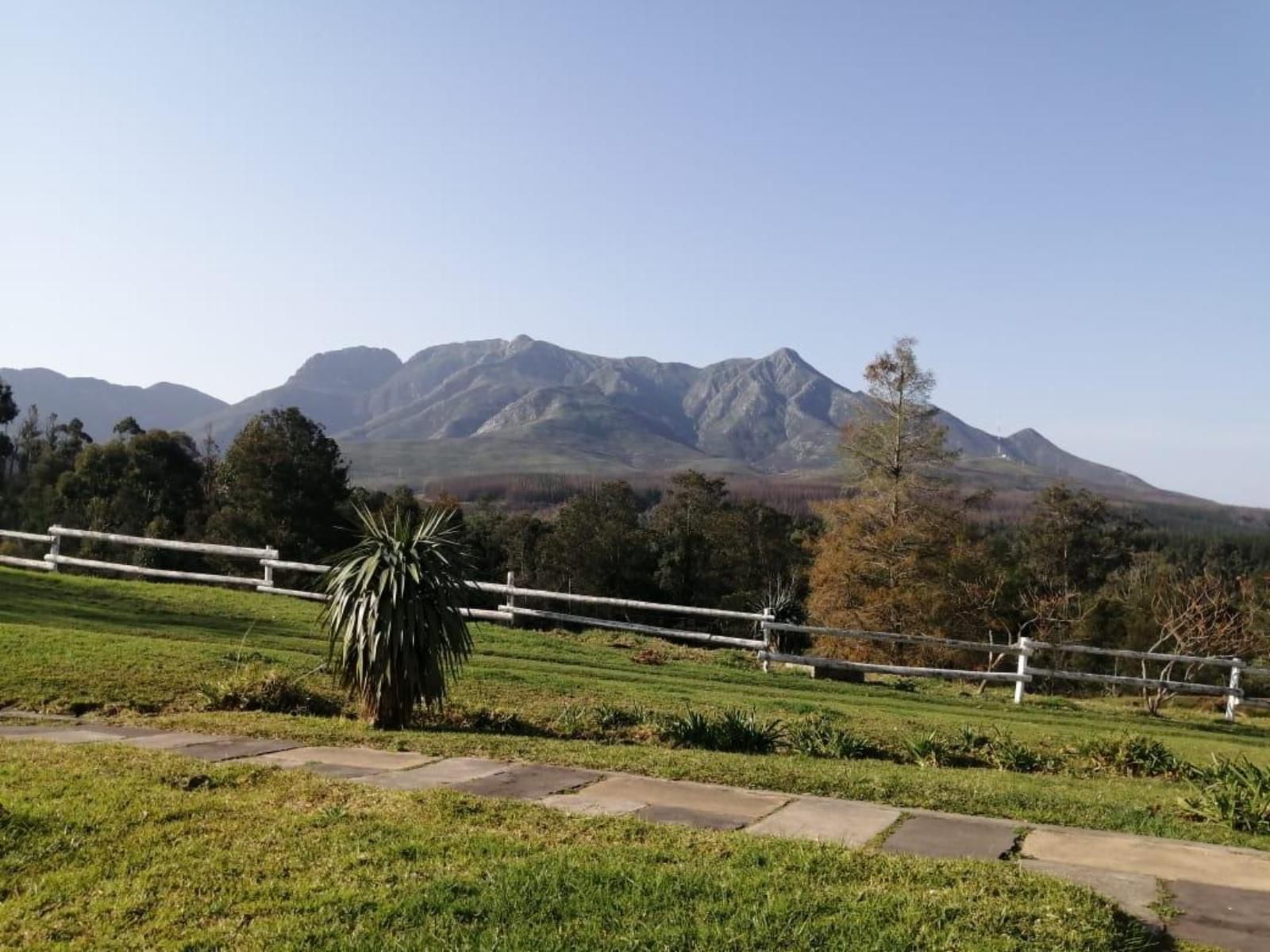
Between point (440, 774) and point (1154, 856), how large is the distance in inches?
160

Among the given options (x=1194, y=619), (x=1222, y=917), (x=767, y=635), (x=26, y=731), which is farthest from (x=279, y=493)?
(x=1222, y=917)

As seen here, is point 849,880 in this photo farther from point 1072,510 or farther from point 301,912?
point 1072,510

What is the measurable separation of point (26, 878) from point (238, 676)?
542 cm

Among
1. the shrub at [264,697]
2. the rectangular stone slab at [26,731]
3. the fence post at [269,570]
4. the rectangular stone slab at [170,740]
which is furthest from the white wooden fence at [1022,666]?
the rectangular stone slab at [26,731]

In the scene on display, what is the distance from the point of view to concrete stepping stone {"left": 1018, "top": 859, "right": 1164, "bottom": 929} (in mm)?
4133

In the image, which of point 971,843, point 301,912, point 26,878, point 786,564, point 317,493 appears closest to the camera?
point 301,912

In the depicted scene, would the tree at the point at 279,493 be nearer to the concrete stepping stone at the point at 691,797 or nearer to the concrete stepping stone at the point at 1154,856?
the concrete stepping stone at the point at 691,797

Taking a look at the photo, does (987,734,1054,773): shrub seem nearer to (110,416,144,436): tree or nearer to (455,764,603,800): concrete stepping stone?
(455,764,603,800): concrete stepping stone

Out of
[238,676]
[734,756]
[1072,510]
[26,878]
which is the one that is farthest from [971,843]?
[1072,510]

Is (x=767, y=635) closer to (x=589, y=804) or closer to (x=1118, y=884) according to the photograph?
(x=589, y=804)

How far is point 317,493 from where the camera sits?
42531 millimetres

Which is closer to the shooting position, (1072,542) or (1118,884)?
(1118,884)

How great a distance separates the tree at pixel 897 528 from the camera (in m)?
28.2

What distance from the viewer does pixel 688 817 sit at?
18.1 ft
